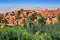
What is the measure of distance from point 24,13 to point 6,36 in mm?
71675

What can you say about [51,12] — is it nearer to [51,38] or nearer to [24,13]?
[24,13]

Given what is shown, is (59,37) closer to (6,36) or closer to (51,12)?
(6,36)

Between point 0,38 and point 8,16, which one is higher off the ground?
point 0,38

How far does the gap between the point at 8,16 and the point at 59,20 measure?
109 ft

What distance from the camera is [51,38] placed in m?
19.0

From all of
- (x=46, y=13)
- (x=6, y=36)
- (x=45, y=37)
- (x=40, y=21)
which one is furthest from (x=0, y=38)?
(x=46, y=13)

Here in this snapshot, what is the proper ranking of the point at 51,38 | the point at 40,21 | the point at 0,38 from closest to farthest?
the point at 0,38 → the point at 51,38 → the point at 40,21

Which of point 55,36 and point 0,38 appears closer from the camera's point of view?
point 0,38

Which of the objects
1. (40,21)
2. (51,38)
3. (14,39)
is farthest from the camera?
(40,21)

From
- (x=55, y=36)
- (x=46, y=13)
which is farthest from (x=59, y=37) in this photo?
(x=46, y=13)

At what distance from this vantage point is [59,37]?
64.2ft

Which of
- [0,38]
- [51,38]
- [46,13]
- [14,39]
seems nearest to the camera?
[0,38]

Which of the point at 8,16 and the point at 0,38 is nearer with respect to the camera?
the point at 0,38

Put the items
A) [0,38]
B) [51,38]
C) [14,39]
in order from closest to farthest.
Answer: [0,38] → [14,39] → [51,38]
